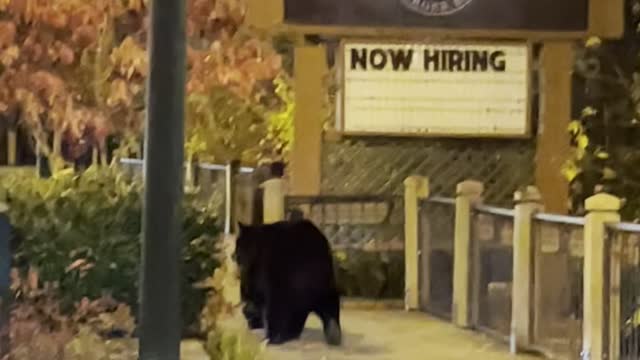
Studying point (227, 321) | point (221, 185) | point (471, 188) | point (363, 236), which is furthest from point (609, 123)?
point (227, 321)

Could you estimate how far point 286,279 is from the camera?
3.12 metres

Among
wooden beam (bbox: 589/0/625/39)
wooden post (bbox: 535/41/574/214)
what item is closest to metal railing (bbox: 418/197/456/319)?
wooden post (bbox: 535/41/574/214)

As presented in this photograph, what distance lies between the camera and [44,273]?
2.72 meters

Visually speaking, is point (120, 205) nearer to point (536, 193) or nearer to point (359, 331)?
point (359, 331)

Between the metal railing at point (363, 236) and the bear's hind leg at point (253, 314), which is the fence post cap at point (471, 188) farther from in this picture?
the bear's hind leg at point (253, 314)

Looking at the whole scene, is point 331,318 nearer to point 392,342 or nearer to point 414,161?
point 392,342

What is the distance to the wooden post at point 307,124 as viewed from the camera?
331 cm

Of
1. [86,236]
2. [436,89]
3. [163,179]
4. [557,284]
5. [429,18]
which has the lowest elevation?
[557,284]

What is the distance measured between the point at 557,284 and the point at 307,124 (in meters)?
0.76

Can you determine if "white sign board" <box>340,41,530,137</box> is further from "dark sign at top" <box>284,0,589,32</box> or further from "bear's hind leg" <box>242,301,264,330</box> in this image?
"bear's hind leg" <box>242,301,264,330</box>

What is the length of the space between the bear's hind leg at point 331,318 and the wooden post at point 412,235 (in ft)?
0.77

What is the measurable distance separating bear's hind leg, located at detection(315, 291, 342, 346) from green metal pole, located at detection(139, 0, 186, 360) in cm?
109

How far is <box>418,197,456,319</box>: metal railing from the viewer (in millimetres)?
3355

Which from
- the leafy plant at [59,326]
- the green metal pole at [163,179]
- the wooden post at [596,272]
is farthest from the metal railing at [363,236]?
the green metal pole at [163,179]
